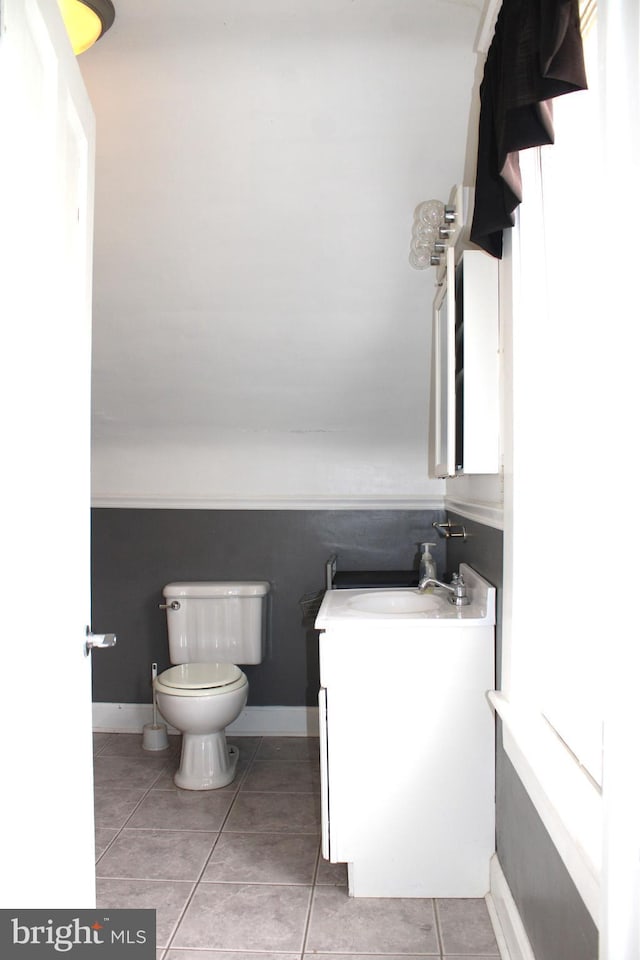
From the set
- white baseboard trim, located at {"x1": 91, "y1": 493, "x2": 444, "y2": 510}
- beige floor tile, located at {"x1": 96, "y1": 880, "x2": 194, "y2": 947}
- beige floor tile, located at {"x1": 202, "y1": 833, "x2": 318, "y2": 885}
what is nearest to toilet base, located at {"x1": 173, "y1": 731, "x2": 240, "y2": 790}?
beige floor tile, located at {"x1": 202, "y1": 833, "x2": 318, "y2": 885}

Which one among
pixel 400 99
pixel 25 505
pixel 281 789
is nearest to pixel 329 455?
pixel 281 789

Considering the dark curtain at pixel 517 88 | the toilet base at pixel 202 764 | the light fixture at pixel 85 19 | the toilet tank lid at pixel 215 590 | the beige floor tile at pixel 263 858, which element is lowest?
the beige floor tile at pixel 263 858

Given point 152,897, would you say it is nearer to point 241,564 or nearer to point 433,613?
point 433,613

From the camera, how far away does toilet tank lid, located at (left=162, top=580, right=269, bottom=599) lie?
358 centimetres

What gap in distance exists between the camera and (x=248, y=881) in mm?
2379

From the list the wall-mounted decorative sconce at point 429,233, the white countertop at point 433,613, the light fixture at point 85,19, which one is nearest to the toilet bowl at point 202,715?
the white countertop at point 433,613

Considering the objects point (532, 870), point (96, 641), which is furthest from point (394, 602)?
point (96, 641)

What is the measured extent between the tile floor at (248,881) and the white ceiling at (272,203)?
5.36 feet

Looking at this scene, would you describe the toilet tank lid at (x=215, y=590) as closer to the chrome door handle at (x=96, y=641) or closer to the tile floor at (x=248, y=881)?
the tile floor at (x=248, y=881)

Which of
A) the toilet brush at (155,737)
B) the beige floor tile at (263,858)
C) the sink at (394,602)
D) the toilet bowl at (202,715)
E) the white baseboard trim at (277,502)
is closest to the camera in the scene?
the beige floor tile at (263,858)

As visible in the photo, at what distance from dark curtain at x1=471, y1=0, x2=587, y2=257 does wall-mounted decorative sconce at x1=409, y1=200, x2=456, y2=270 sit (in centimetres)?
44

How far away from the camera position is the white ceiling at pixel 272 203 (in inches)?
84.2

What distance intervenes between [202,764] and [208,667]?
1.35 feet

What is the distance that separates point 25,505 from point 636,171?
1082 mm
